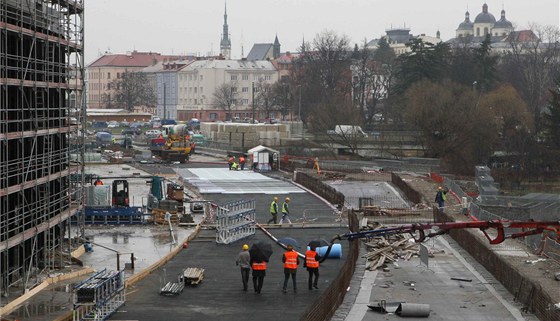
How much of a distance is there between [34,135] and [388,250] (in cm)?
1149

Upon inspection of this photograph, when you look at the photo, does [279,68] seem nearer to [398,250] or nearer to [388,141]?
[388,141]

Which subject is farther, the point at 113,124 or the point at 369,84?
the point at 113,124

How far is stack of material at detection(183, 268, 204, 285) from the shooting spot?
2403 cm

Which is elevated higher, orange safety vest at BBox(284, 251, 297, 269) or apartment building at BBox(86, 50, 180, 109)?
apartment building at BBox(86, 50, 180, 109)

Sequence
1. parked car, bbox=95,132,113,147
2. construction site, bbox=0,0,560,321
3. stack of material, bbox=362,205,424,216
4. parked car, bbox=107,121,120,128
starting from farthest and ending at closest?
parked car, bbox=107,121,120,128, parked car, bbox=95,132,113,147, stack of material, bbox=362,205,424,216, construction site, bbox=0,0,560,321

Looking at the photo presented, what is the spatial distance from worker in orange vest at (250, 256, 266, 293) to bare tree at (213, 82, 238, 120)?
4915 inches

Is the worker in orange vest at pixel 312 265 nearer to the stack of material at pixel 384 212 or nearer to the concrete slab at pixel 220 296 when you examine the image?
the concrete slab at pixel 220 296

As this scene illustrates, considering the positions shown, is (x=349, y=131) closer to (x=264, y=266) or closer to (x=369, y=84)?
(x=369, y=84)

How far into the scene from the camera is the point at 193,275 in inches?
954

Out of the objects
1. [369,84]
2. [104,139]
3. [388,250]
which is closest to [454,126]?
[104,139]

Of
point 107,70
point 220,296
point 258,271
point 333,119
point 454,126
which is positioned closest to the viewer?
point 258,271

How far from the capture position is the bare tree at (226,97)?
487ft

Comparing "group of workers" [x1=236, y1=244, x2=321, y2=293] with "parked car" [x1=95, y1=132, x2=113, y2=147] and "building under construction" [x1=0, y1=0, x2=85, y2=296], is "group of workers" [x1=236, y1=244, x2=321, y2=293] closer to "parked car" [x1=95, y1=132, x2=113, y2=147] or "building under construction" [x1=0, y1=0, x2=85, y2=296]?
"building under construction" [x1=0, y1=0, x2=85, y2=296]

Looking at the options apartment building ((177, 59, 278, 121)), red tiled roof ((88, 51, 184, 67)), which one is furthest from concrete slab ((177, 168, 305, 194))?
red tiled roof ((88, 51, 184, 67))
